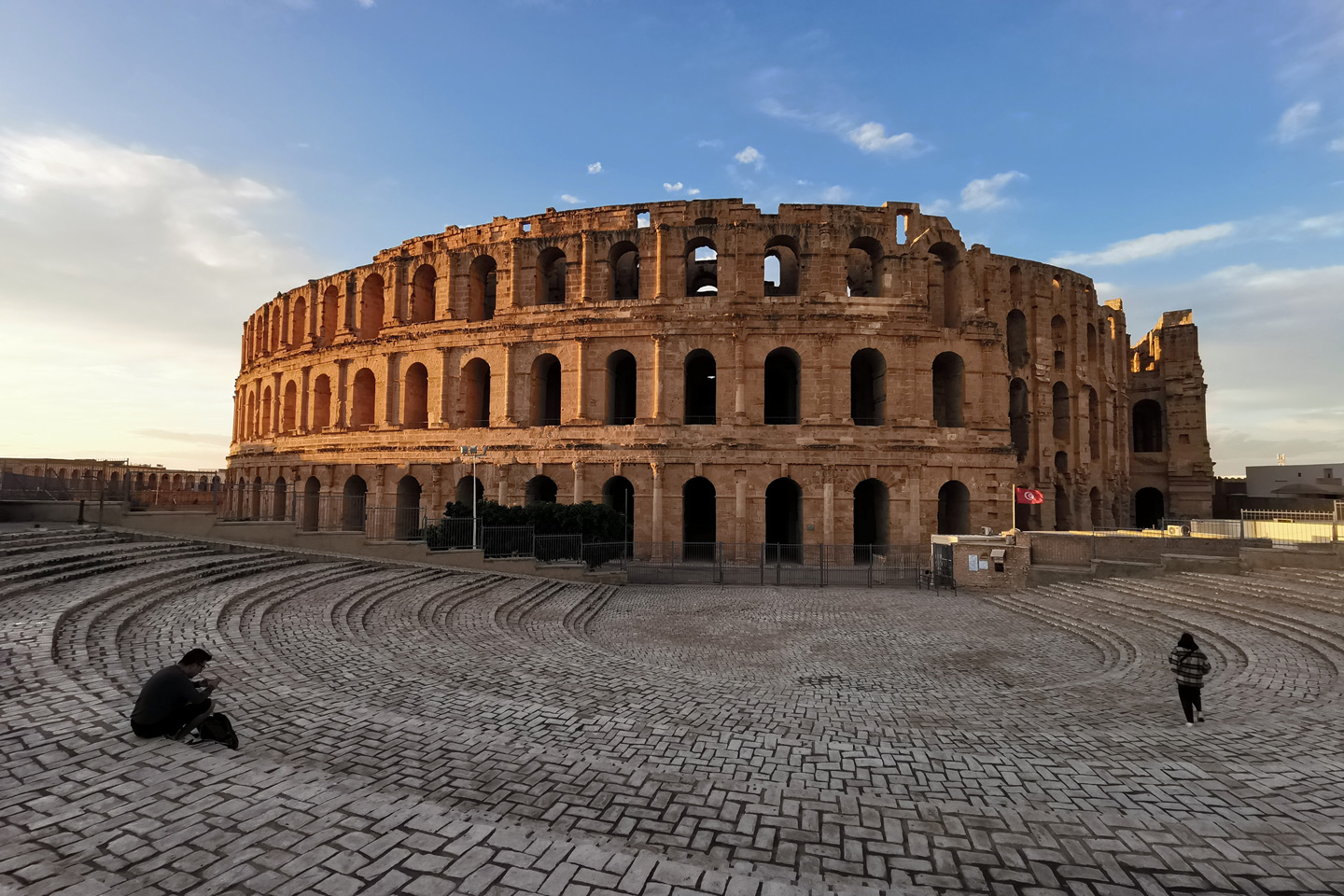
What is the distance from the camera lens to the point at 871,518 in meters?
29.8

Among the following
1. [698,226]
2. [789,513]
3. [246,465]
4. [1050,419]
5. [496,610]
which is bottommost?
[496,610]

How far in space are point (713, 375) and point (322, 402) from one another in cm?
2317

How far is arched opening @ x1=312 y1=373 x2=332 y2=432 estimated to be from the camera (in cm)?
3491

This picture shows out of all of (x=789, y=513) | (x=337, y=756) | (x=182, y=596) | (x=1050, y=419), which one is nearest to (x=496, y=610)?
(x=182, y=596)

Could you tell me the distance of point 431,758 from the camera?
595 cm

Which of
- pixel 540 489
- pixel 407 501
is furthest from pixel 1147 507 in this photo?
pixel 407 501

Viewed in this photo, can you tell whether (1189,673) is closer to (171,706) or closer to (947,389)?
(171,706)

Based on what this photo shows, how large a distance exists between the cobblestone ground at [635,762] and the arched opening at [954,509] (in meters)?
14.6

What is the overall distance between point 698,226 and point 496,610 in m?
20.3

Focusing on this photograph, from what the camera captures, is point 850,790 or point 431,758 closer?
point 850,790

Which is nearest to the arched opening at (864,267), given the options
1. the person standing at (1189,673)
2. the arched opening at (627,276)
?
the arched opening at (627,276)

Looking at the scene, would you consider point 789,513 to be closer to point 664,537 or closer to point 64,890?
point 664,537

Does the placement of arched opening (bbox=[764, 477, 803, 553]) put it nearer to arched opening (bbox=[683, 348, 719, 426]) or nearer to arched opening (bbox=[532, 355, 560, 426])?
arched opening (bbox=[683, 348, 719, 426])

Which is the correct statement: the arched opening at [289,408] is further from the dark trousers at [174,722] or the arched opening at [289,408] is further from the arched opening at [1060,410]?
the arched opening at [1060,410]
